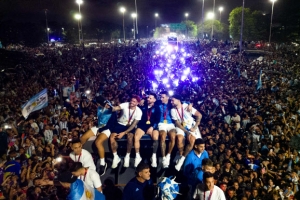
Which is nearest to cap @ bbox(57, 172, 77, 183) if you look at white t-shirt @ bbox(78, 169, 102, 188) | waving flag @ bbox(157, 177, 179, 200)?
white t-shirt @ bbox(78, 169, 102, 188)

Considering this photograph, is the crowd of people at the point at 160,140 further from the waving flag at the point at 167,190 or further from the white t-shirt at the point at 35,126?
the waving flag at the point at 167,190

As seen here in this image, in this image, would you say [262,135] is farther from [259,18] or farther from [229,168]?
[259,18]

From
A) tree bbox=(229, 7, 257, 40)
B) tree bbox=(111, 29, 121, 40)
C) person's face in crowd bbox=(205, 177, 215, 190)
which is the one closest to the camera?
person's face in crowd bbox=(205, 177, 215, 190)

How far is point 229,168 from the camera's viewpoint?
5918mm

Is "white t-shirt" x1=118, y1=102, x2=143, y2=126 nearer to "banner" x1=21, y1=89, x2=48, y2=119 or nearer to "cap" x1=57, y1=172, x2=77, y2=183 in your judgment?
"cap" x1=57, y1=172, x2=77, y2=183

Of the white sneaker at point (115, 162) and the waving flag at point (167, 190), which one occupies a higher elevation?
the waving flag at point (167, 190)

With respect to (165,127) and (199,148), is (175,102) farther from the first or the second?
(199,148)

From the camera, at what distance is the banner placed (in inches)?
321

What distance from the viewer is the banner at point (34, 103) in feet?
26.8

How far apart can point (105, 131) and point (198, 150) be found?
1.87m

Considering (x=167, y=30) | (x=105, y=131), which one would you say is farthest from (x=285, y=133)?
(x=167, y=30)

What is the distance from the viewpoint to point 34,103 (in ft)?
27.4

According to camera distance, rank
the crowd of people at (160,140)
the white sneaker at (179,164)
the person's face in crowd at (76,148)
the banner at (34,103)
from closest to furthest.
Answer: the person's face in crowd at (76,148) → the crowd of people at (160,140) → the white sneaker at (179,164) → the banner at (34,103)

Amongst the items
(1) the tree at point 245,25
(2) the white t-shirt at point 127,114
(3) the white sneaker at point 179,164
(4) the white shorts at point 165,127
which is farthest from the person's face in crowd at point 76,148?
(1) the tree at point 245,25
